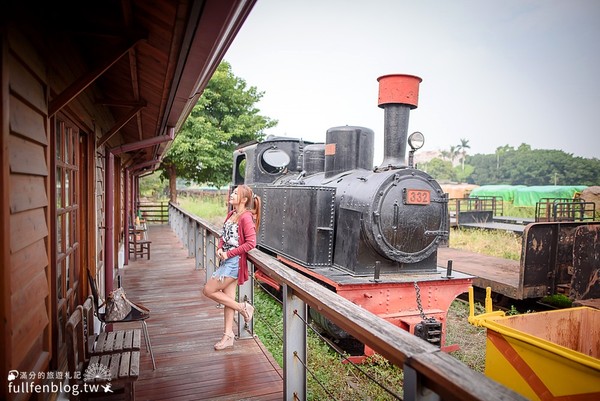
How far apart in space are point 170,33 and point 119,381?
6.02ft

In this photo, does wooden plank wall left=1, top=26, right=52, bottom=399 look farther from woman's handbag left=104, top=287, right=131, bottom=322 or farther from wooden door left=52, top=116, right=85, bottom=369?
woman's handbag left=104, top=287, right=131, bottom=322

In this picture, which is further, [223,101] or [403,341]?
[223,101]

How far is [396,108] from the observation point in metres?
4.59

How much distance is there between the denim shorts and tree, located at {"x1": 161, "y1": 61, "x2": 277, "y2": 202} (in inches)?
536

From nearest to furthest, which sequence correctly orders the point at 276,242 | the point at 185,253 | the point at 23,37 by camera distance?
1. the point at 23,37
2. the point at 276,242
3. the point at 185,253

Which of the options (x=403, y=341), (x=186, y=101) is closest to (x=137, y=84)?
(x=186, y=101)

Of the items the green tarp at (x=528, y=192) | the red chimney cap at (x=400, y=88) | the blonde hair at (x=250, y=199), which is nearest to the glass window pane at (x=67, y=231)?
the blonde hair at (x=250, y=199)

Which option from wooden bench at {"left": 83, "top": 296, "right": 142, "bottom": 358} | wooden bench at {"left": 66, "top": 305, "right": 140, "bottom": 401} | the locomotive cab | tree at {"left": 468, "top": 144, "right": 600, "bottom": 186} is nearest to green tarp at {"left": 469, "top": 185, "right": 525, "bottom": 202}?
tree at {"left": 468, "top": 144, "right": 600, "bottom": 186}

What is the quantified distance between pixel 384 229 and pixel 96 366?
3086mm

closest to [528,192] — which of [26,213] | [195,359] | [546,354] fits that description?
[546,354]

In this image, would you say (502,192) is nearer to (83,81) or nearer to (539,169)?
(539,169)

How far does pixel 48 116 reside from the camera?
1.90 metres

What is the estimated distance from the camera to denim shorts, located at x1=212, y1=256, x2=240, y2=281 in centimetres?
331

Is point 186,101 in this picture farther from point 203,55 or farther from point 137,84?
point 203,55
